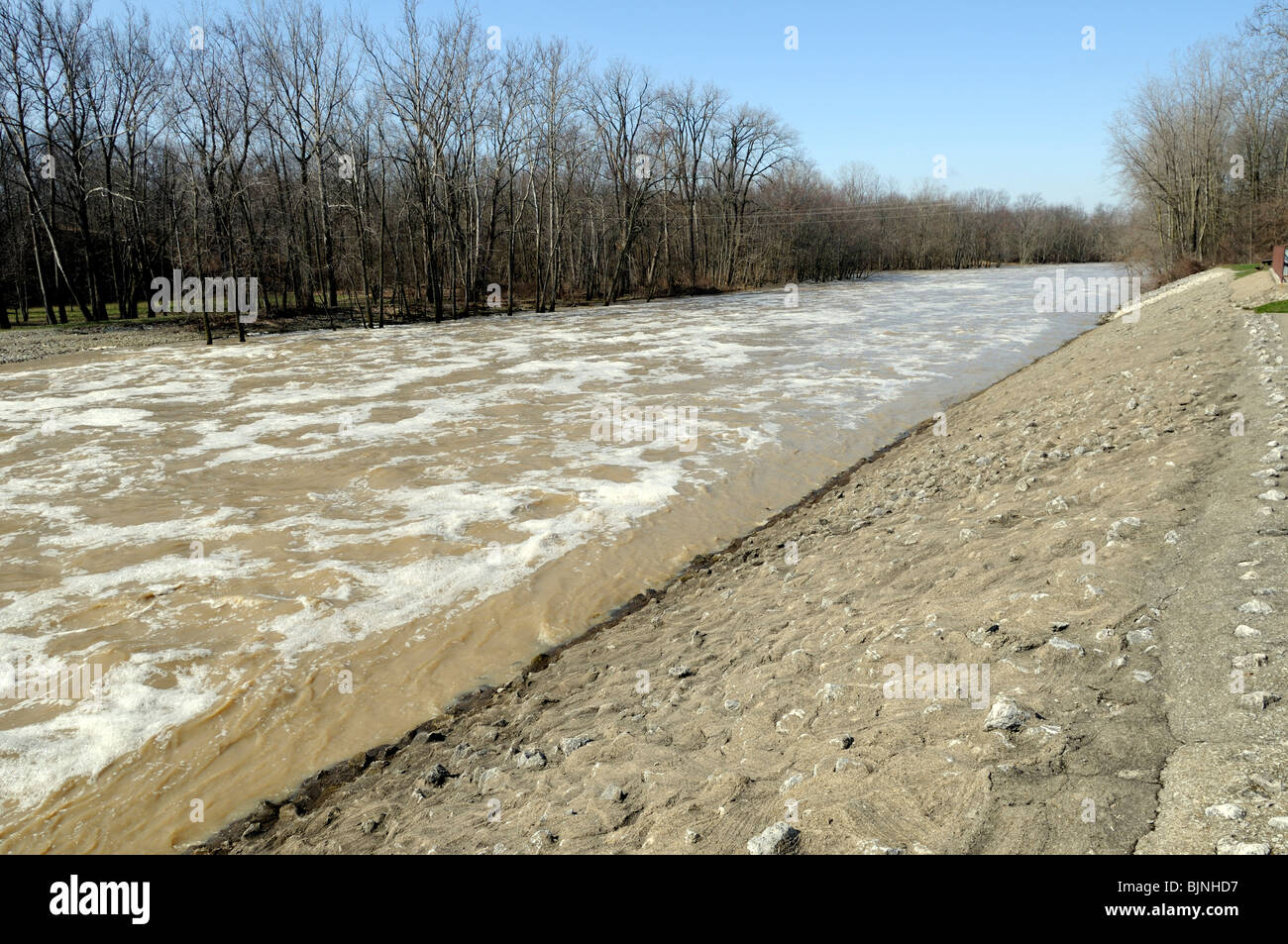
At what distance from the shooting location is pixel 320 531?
905 centimetres

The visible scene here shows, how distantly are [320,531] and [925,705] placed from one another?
23.8 ft

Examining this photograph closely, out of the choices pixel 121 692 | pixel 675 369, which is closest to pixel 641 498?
pixel 121 692

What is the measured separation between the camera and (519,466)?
1159 centimetres

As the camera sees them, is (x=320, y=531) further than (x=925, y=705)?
Yes

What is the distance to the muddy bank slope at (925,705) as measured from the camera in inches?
125

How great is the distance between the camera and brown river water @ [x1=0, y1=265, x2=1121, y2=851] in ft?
17.7

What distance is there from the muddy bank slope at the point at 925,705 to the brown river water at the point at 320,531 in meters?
0.74

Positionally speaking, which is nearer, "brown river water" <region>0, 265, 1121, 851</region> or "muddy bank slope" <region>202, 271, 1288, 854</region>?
"muddy bank slope" <region>202, 271, 1288, 854</region>

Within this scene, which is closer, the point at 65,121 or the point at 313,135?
the point at 65,121

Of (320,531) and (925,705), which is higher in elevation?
(320,531)

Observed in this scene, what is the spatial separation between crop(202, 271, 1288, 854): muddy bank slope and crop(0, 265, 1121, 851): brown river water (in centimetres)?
74

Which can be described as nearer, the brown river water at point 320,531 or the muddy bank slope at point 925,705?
the muddy bank slope at point 925,705
